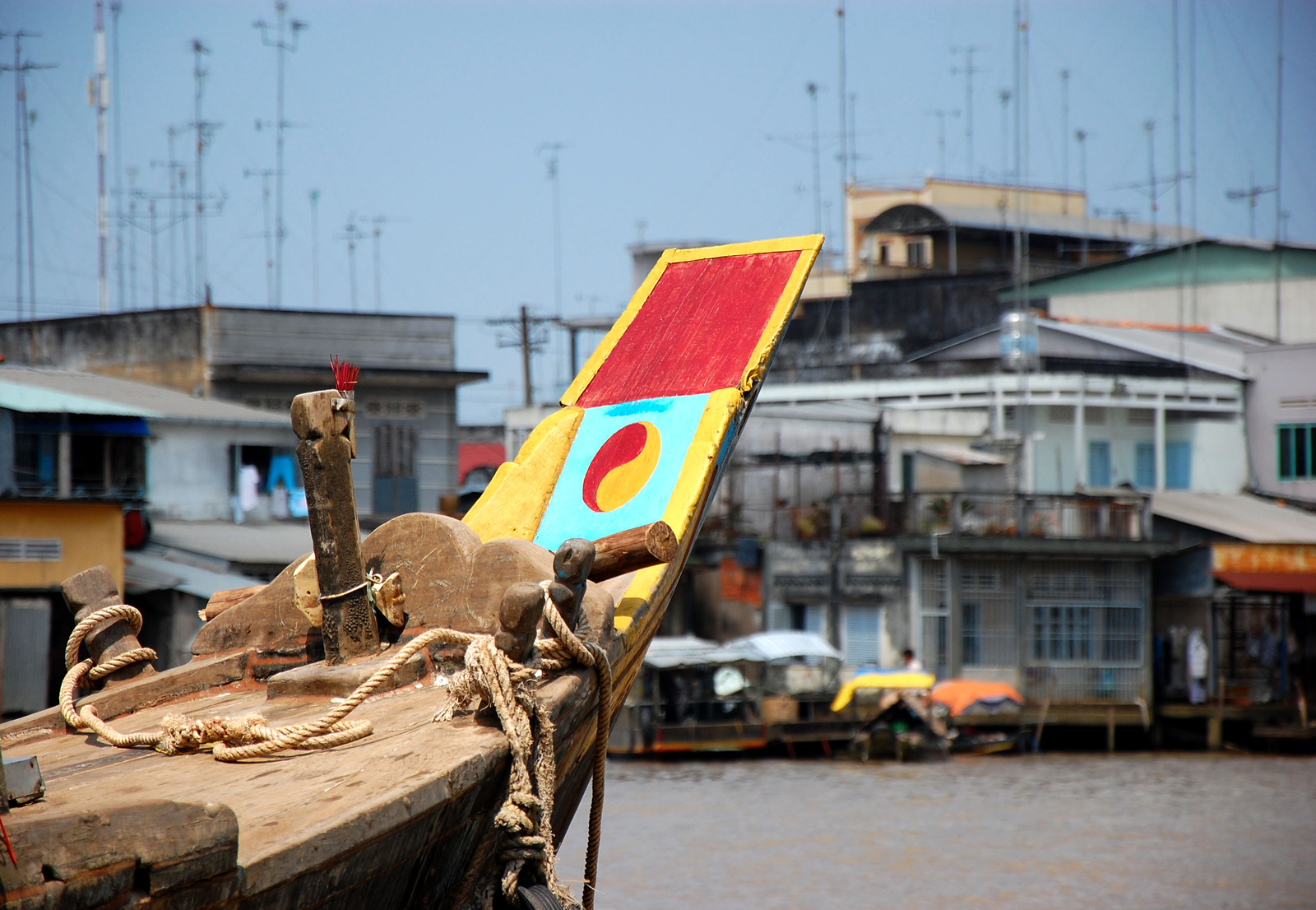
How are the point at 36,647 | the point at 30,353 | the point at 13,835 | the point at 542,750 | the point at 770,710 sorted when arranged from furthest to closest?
the point at 30,353 → the point at 770,710 → the point at 36,647 → the point at 542,750 → the point at 13,835

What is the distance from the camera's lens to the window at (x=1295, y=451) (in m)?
27.9

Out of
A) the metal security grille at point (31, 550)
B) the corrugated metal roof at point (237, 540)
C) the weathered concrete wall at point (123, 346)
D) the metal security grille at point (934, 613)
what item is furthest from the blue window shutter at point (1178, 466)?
the metal security grille at point (31, 550)

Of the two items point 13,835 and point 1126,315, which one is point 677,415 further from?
point 1126,315

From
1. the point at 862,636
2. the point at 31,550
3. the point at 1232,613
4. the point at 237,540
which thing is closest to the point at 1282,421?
the point at 1232,613

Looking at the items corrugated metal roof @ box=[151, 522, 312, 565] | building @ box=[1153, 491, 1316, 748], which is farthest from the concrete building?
corrugated metal roof @ box=[151, 522, 312, 565]

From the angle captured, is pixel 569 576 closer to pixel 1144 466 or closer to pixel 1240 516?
pixel 1240 516

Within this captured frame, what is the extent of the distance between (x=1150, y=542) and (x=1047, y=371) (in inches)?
196

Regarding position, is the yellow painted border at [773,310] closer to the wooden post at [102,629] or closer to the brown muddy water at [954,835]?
the wooden post at [102,629]

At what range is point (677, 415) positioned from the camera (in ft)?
24.7

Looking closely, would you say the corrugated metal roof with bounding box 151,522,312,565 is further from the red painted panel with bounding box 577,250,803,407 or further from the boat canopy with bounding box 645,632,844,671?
the red painted panel with bounding box 577,250,803,407

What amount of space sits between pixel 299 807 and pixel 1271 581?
22065mm

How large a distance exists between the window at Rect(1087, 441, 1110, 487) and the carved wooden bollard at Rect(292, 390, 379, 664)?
943 inches

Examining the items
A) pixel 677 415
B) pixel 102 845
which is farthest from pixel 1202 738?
pixel 102 845

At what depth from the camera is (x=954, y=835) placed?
49.7 ft
